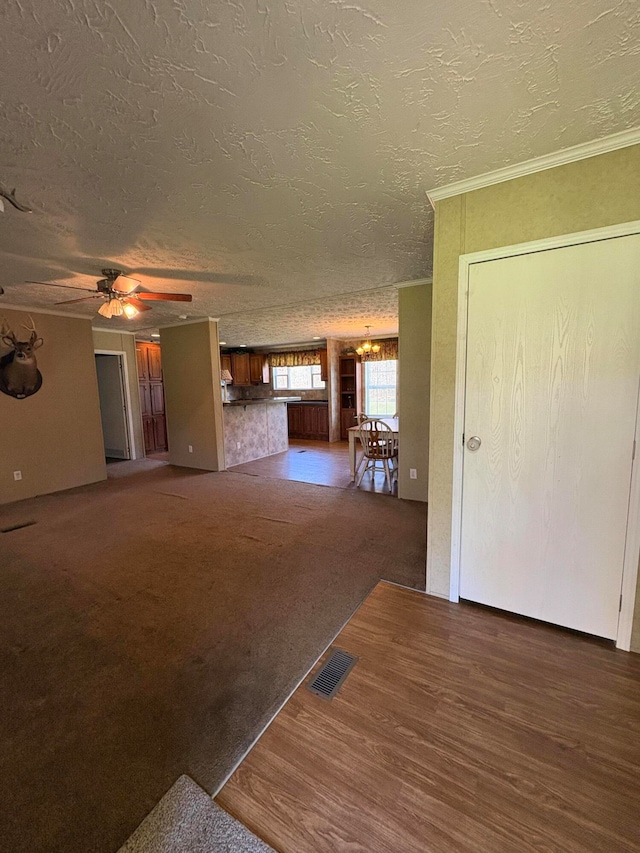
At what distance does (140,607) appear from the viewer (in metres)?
2.15

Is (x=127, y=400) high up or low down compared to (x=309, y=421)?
up

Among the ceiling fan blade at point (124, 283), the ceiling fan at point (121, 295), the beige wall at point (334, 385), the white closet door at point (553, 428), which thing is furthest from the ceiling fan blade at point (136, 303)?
the beige wall at point (334, 385)

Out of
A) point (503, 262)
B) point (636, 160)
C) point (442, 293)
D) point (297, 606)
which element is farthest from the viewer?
point (297, 606)

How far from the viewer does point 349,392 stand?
8539 mm

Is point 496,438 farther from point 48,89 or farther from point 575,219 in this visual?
point 48,89

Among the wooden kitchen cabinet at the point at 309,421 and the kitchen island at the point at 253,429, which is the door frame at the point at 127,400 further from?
the wooden kitchen cabinet at the point at 309,421

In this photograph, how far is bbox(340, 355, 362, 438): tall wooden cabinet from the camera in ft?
27.6

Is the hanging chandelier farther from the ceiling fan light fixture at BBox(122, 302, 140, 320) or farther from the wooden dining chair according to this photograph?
the ceiling fan light fixture at BBox(122, 302, 140, 320)

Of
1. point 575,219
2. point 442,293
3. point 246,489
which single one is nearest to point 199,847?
point 442,293

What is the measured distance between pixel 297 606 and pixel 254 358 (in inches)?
316

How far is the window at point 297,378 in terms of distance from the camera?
899 centimetres

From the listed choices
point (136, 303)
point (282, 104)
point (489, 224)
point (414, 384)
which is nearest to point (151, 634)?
point (282, 104)

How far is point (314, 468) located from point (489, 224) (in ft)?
14.3

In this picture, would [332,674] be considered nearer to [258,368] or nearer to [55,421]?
[55,421]
